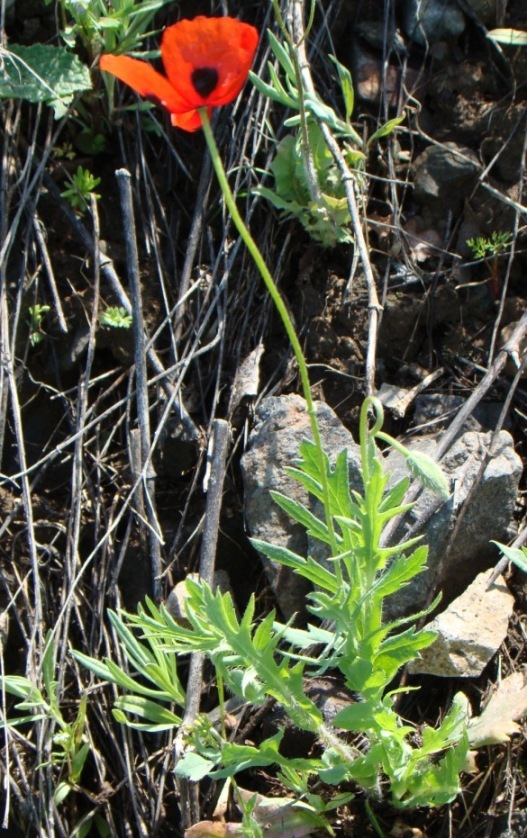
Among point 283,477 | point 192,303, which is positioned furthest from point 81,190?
point 283,477

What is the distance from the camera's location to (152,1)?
9.36 ft

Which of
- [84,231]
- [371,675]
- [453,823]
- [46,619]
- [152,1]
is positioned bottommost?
[453,823]

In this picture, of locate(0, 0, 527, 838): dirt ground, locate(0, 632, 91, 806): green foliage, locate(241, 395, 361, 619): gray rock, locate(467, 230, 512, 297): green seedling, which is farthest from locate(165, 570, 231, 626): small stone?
locate(467, 230, 512, 297): green seedling

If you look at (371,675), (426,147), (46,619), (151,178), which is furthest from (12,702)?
(426,147)

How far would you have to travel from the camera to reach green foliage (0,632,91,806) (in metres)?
2.30

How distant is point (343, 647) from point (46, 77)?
1.90 m

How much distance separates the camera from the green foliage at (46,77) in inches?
110

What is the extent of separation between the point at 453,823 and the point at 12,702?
120 cm

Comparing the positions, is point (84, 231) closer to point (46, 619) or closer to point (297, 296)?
point (297, 296)

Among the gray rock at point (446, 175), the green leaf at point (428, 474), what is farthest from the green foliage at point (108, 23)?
the green leaf at point (428, 474)

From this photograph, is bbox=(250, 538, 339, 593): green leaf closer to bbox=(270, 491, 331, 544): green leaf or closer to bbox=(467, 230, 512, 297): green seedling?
bbox=(270, 491, 331, 544): green leaf

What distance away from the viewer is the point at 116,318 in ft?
9.09

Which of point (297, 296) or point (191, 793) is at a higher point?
point (297, 296)

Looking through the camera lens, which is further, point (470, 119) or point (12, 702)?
point (470, 119)
